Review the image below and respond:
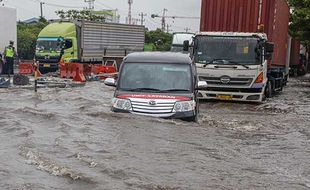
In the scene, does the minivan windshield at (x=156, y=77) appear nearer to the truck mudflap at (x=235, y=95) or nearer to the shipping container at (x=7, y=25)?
the truck mudflap at (x=235, y=95)

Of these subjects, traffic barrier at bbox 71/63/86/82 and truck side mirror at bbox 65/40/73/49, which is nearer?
traffic barrier at bbox 71/63/86/82

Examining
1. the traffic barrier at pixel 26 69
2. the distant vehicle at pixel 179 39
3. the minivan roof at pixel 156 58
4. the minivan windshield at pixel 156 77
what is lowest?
the traffic barrier at pixel 26 69

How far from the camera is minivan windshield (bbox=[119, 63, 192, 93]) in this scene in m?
10.3

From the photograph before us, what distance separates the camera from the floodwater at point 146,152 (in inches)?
244

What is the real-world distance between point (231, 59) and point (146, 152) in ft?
27.2

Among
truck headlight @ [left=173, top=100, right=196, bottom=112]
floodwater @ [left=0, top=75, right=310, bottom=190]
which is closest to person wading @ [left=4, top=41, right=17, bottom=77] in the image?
floodwater @ [left=0, top=75, right=310, bottom=190]

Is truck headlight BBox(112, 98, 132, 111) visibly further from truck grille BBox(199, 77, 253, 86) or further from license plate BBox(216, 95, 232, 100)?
license plate BBox(216, 95, 232, 100)

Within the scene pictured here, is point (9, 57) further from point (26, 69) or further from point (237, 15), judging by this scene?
point (237, 15)

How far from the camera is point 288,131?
11320mm

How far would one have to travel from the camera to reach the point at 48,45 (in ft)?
96.3

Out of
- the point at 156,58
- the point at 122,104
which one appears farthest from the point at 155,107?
the point at 156,58

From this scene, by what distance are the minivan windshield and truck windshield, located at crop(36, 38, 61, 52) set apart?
A: 19.0 metres

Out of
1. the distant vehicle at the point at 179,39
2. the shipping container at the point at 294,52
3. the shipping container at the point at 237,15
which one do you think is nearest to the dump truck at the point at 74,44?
the distant vehicle at the point at 179,39

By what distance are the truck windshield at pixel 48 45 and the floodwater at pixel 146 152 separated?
636 inches
